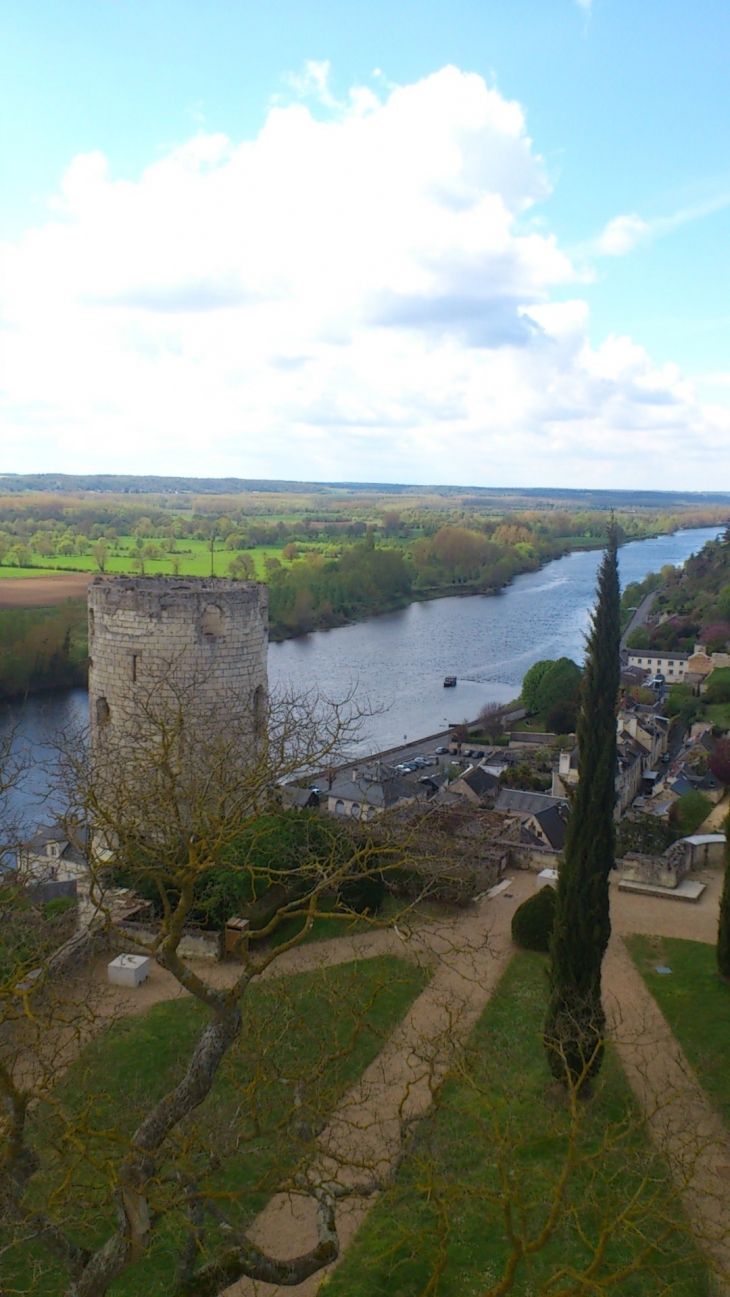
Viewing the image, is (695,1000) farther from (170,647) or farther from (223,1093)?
(170,647)

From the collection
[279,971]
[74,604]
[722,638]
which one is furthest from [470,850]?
[722,638]

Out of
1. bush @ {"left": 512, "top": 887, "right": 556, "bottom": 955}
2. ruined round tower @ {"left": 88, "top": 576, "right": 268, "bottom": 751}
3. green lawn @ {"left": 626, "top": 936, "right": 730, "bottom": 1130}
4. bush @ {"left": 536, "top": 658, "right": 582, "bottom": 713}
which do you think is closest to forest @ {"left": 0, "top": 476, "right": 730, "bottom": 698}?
ruined round tower @ {"left": 88, "top": 576, "right": 268, "bottom": 751}

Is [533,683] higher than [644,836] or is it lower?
lower

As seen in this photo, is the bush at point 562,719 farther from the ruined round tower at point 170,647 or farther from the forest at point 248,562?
the ruined round tower at point 170,647

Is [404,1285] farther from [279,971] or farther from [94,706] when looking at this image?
[94,706]

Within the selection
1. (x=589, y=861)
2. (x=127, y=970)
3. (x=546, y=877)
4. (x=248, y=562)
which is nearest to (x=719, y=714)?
(x=546, y=877)
